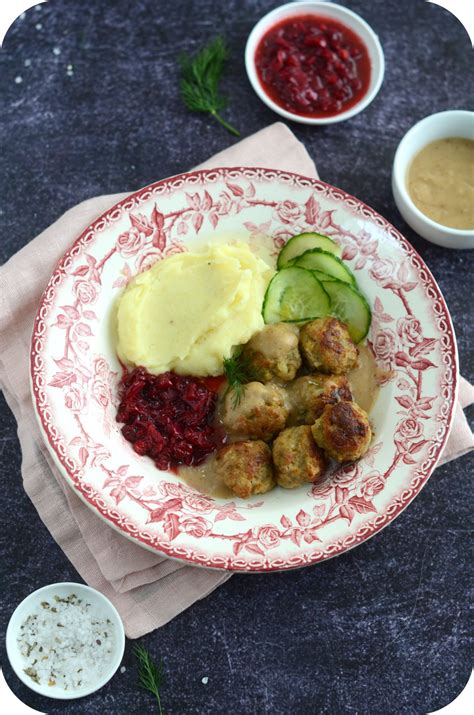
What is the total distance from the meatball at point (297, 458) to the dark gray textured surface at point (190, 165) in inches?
37.3

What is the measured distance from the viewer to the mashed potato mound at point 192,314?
19.0ft

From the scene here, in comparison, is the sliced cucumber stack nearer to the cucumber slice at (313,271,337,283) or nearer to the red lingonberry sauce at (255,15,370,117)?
the cucumber slice at (313,271,337,283)

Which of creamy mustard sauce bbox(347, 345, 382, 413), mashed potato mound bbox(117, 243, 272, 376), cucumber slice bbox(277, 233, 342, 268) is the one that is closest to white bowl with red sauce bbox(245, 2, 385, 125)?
cucumber slice bbox(277, 233, 342, 268)

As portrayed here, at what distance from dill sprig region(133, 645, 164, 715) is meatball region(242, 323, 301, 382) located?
6.97ft

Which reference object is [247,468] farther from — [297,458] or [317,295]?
[317,295]

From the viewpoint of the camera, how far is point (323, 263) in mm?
5984

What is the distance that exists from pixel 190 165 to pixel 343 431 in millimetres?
3025

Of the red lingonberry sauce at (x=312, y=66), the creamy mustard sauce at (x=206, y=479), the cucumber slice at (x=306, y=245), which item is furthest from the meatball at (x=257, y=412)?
the red lingonberry sauce at (x=312, y=66)

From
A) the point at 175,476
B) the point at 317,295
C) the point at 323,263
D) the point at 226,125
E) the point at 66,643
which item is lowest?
the point at 66,643

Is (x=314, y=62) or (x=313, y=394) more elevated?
(x=314, y=62)

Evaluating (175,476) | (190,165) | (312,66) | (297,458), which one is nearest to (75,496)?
(175,476)

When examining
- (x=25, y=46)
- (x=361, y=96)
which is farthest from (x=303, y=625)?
(x=25, y=46)

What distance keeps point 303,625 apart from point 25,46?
5580 millimetres

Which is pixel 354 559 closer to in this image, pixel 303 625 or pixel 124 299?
pixel 303 625
